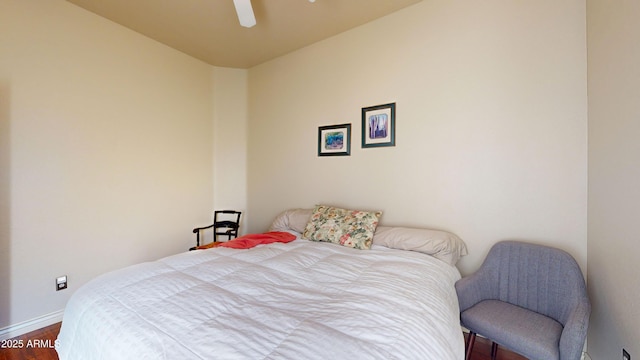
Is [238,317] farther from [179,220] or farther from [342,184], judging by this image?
[179,220]

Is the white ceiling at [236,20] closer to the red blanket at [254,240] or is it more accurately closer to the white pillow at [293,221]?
the white pillow at [293,221]

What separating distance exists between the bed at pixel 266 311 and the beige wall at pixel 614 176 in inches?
29.4

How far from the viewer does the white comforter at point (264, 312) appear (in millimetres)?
830

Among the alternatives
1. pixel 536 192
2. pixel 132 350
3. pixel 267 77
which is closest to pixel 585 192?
pixel 536 192

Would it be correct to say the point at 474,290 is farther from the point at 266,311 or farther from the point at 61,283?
the point at 61,283

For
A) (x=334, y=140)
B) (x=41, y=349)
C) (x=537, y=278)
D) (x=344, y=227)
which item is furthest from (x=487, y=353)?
(x=41, y=349)

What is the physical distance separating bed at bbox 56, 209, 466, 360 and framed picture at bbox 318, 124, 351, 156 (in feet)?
4.28

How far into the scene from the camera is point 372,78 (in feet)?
8.12

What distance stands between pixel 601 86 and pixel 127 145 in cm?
391

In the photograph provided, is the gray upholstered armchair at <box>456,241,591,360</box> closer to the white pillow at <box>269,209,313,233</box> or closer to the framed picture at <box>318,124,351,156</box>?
the white pillow at <box>269,209,313,233</box>

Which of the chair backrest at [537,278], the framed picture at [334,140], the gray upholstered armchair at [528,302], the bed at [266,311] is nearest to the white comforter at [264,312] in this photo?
the bed at [266,311]

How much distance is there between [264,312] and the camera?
103cm

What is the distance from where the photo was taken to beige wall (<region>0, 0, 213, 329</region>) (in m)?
1.98

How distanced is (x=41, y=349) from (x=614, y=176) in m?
3.92
